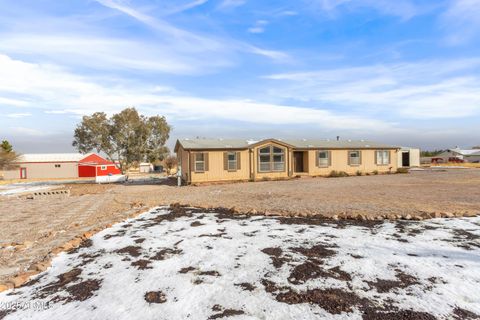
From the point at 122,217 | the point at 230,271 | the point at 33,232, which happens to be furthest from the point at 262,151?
the point at 230,271

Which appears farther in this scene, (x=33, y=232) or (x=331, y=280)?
(x=33, y=232)

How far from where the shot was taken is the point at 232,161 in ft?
65.1

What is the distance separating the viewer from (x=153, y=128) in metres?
29.1

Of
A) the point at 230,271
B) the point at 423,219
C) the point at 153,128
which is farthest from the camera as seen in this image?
the point at 153,128

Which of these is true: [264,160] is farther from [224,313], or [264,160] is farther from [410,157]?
[410,157]

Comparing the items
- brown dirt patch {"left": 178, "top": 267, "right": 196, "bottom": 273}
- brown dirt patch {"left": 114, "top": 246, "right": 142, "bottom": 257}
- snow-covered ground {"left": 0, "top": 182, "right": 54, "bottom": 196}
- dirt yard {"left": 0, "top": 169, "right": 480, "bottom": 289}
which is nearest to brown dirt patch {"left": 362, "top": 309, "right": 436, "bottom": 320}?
brown dirt patch {"left": 178, "top": 267, "right": 196, "bottom": 273}

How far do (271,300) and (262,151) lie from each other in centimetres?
1740

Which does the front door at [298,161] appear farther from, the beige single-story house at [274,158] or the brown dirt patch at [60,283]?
the brown dirt patch at [60,283]

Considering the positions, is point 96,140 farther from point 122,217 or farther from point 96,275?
point 96,275

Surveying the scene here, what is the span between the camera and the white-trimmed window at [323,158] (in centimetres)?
2298

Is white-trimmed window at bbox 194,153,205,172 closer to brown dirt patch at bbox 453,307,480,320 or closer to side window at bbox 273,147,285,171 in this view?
side window at bbox 273,147,285,171

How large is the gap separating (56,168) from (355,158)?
3499 centimetres

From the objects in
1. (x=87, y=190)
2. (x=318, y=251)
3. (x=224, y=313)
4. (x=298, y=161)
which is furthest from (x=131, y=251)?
(x=298, y=161)

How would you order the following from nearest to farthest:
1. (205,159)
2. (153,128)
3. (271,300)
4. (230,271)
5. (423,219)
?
(271,300) → (230,271) → (423,219) → (205,159) → (153,128)
